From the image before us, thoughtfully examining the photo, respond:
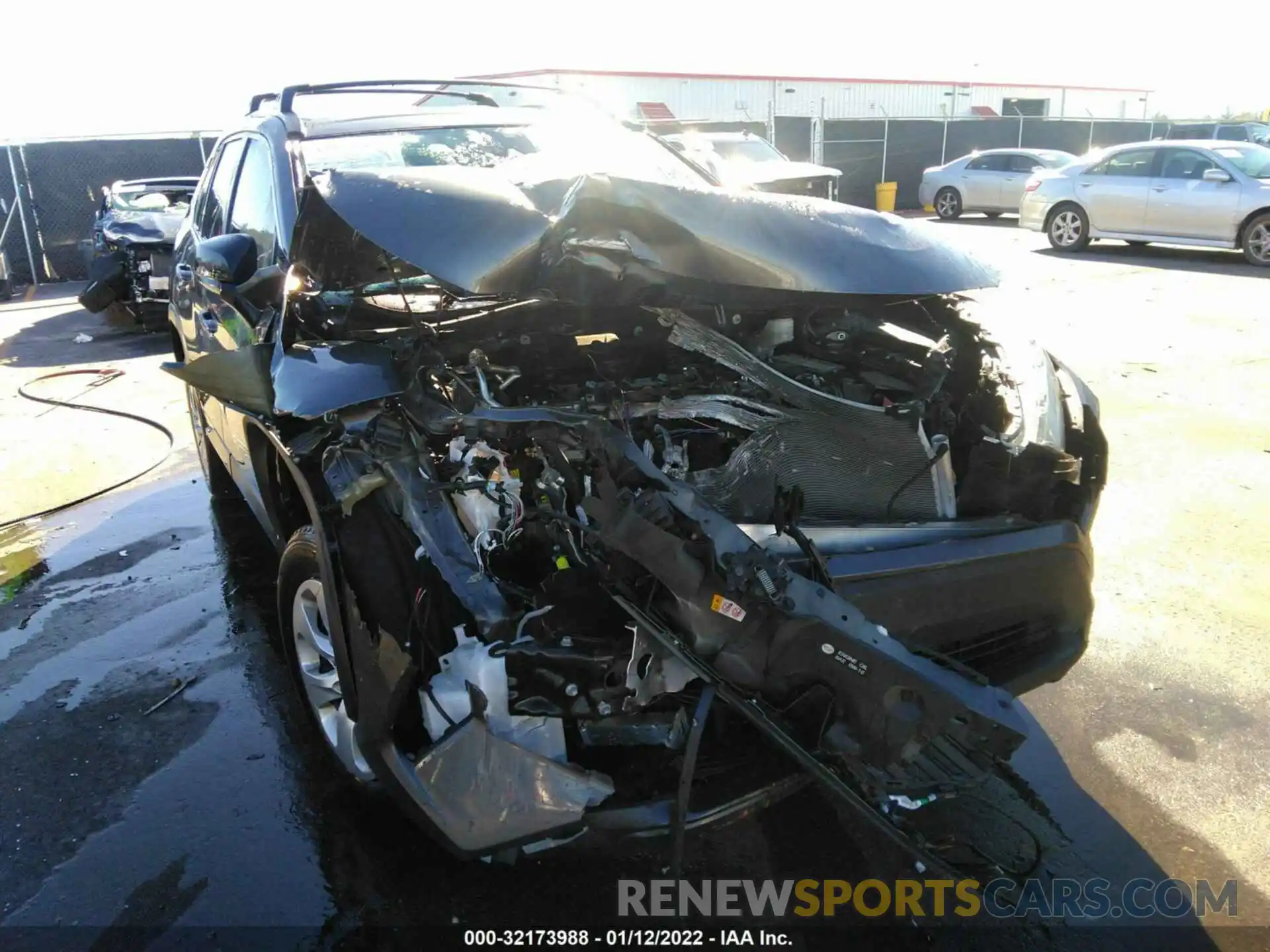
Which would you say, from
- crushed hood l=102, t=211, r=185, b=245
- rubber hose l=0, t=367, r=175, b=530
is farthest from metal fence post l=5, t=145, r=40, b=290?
rubber hose l=0, t=367, r=175, b=530

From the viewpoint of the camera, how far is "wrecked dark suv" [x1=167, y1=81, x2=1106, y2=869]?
2098 millimetres

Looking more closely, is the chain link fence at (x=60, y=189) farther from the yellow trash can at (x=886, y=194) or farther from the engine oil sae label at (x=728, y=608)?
the engine oil sae label at (x=728, y=608)

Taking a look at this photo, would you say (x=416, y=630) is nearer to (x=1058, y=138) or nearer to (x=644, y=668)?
(x=644, y=668)

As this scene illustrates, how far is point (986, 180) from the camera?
18.8 m

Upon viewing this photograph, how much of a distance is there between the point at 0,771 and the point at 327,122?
279 centimetres

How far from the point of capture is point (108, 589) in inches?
178

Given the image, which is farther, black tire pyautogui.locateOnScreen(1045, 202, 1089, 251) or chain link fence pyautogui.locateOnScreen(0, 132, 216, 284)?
chain link fence pyautogui.locateOnScreen(0, 132, 216, 284)

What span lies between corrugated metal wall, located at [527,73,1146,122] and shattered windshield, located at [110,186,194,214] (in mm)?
9269

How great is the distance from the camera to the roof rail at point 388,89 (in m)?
4.11

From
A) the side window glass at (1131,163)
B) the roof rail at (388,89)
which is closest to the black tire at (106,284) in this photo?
the roof rail at (388,89)

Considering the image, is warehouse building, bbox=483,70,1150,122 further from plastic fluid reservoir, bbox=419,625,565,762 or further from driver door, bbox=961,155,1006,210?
plastic fluid reservoir, bbox=419,625,565,762

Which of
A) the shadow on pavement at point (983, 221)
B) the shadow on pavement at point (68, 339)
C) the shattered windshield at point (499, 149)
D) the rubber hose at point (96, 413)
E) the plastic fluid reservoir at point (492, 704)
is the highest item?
the shattered windshield at point (499, 149)

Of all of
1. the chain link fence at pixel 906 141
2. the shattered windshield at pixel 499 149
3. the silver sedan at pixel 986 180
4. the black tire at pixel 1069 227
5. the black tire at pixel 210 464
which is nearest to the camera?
the shattered windshield at pixel 499 149

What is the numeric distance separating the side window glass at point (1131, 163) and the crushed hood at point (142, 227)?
12662mm
